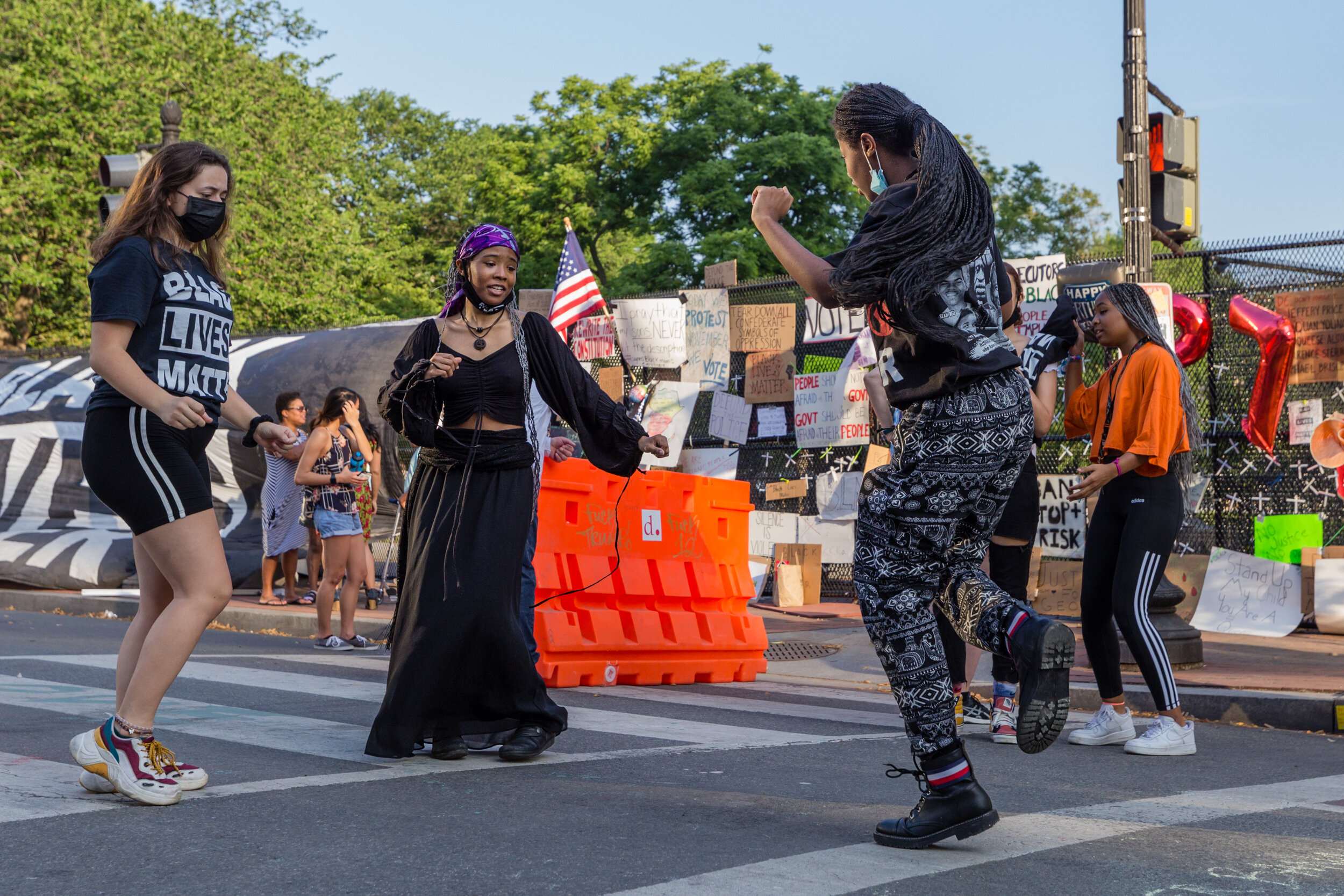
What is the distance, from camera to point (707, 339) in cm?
1377

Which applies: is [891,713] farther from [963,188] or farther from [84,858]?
[84,858]

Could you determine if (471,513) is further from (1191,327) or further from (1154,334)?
(1191,327)

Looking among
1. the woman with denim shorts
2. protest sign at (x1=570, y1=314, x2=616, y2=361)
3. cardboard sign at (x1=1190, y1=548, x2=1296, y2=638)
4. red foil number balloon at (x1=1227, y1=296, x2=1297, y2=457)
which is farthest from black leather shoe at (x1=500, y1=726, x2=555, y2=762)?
protest sign at (x1=570, y1=314, x2=616, y2=361)

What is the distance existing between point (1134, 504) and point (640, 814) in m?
2.80

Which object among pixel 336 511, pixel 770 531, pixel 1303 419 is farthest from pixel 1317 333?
pixel 336 511

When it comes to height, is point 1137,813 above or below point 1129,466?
below

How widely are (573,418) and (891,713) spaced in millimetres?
2573

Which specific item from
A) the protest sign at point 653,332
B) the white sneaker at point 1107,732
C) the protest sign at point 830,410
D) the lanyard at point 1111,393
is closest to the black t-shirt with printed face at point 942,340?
the lanyard at point 1111,393

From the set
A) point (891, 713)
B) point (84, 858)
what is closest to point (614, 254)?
point (891, 713)

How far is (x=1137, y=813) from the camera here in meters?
4.02

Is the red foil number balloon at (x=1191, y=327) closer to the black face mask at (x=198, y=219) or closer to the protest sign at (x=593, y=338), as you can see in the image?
the protest sign at (x=593, y=338)

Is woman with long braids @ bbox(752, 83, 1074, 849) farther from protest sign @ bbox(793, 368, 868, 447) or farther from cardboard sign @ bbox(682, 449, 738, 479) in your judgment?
cardboard sign @ bbox(682, 449, 738, 479)

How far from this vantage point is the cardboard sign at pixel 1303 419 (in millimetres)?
10688

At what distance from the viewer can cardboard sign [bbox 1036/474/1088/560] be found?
11.6m
